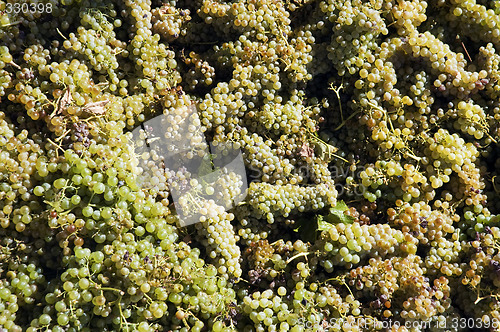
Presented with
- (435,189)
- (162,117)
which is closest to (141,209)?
(162,117)

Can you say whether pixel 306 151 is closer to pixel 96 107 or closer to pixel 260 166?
pixel 260 166

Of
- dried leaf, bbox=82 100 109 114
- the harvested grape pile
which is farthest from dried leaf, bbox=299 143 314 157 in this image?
dried leaf, bbox=82 100 109 114

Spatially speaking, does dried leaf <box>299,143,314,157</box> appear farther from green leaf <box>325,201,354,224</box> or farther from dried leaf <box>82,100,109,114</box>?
dried leaf <box>82,100,109,114</box>

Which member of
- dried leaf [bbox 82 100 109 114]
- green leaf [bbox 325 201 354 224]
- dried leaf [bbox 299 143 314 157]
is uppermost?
dried leaf [bbox 82 100 109 114]

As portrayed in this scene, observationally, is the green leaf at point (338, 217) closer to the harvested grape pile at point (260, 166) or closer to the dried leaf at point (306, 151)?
the harvested grape pile at point (260, 166)

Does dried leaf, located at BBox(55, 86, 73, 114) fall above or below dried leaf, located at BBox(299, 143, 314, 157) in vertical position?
above

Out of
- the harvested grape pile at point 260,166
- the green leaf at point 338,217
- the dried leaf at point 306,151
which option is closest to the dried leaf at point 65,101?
the harvested grape pile at point 260,166

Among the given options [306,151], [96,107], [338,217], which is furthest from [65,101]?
[338,217]
